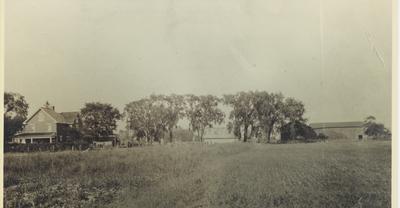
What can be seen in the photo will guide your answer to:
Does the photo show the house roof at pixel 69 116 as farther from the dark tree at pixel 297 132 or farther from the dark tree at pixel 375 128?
the dark tree at pixel 375 128

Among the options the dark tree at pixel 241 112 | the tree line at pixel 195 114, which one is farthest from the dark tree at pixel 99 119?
the dark tree at pixel 241 112

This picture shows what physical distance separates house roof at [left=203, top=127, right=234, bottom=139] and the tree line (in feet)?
0.06

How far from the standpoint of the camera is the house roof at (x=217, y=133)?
1.79 meters

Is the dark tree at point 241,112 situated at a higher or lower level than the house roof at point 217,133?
higher

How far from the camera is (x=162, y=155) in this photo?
1.81 metres

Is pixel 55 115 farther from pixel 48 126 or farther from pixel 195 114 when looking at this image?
pixel 195 114

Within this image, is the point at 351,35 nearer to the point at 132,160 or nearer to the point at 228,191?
the point at 228,191

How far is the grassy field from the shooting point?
5.85 ft

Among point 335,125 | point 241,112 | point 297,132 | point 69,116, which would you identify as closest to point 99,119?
point 69,116

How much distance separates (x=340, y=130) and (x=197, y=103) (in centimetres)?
73

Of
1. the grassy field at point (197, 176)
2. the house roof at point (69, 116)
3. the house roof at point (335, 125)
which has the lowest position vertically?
the grassy field at point (197, 176)

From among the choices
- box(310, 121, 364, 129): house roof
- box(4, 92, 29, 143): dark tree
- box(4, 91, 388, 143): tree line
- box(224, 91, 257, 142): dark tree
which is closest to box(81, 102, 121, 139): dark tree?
box(4, 91, 388, 143): tree line

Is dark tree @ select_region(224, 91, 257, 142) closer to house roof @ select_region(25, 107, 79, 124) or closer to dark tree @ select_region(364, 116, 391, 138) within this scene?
dark tree @ select_region(364, 116, 391, 138)

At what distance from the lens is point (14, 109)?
1744mm
